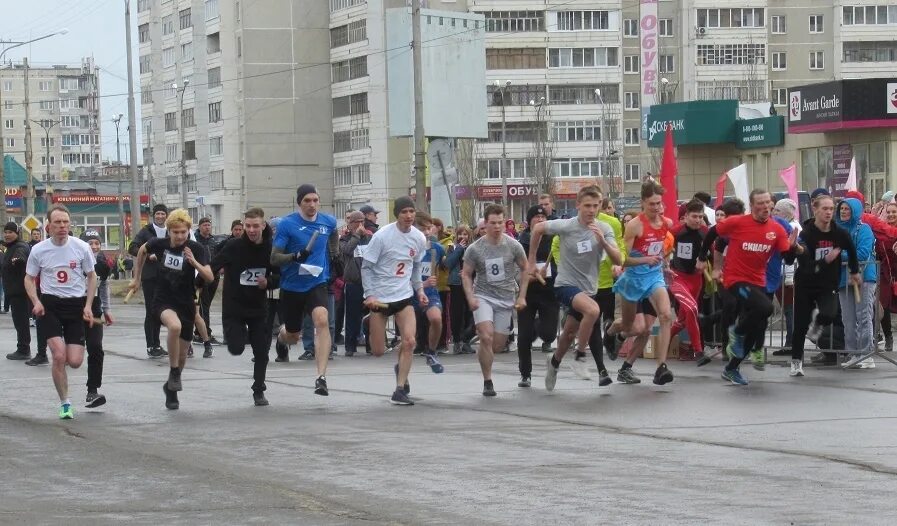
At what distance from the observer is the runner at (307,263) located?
564 inches

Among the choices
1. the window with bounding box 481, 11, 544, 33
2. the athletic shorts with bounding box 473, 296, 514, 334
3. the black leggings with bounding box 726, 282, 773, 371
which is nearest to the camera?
the athletic shorts with bounding box 473, 296, 514, 334

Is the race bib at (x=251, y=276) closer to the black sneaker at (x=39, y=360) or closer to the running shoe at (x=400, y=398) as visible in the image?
the running shoe at (x=400, y=398)

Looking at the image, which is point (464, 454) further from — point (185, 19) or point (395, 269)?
point (185, 19)

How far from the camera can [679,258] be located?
60.4ft

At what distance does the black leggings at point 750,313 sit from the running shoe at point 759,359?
198 cm

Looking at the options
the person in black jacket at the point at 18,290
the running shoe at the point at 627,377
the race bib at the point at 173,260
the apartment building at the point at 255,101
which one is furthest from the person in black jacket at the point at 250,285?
the apartment building at the point at 255,101

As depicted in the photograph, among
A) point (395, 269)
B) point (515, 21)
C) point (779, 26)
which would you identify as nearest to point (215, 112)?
point (515, 21)

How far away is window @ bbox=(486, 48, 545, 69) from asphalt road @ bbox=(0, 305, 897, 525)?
76.4 metres

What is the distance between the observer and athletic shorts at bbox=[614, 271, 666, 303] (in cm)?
1544

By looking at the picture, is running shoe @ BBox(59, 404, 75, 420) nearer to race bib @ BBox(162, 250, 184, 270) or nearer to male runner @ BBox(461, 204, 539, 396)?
race bib @ BBox(162, 250, 184, 270)

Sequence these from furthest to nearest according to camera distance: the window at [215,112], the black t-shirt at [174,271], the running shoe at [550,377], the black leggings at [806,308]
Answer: the window at [215,112], the black leggings at [806,308], the running shoe at [550,377], the black t-shirt at [174,271]

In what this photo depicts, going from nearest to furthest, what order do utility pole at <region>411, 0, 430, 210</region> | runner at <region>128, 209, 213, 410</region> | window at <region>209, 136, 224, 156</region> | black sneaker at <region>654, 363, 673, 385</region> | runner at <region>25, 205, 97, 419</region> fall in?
runner at <region>25, 205, 97, 419</region>, runner at <region>128, 209, 213, 410</region>, black sneaker at <region>654, 363, 673, 385</region>, utility pole at <region>411, 0, 430, 210</region>, window at <region>209, 136, 224, 156</region>

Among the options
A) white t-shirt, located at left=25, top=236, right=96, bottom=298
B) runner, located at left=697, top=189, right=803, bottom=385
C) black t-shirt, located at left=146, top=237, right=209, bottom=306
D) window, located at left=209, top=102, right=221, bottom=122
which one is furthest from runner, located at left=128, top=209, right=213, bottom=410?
window, located at left=209, top=102, right=221, bottom=122

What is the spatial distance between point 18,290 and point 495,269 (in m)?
9.18
